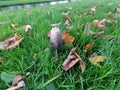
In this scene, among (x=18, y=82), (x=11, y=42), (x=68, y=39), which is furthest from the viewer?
(x=11, y=42)

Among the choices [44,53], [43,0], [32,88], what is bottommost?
[43,0]

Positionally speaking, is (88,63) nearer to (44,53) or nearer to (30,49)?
(44,53)

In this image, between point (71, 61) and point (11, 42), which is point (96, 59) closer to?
point (71, 61)

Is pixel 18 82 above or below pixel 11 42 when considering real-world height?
below

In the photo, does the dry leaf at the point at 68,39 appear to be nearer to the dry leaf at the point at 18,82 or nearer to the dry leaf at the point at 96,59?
the dry leaf at the point at 96,59

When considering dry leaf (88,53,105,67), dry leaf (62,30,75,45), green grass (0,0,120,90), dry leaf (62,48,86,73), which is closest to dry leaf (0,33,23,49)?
green grass (0,0,120,90)

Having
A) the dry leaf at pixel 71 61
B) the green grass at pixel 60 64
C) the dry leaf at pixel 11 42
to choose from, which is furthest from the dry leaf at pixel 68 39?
the dry leaf at pixel 11 42

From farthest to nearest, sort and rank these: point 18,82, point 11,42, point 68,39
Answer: point 11,42
point 68,39
point 18,82

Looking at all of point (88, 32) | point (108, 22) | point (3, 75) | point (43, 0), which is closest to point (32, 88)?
point (3, 75)

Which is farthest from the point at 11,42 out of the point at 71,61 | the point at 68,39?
the point at 71,61
